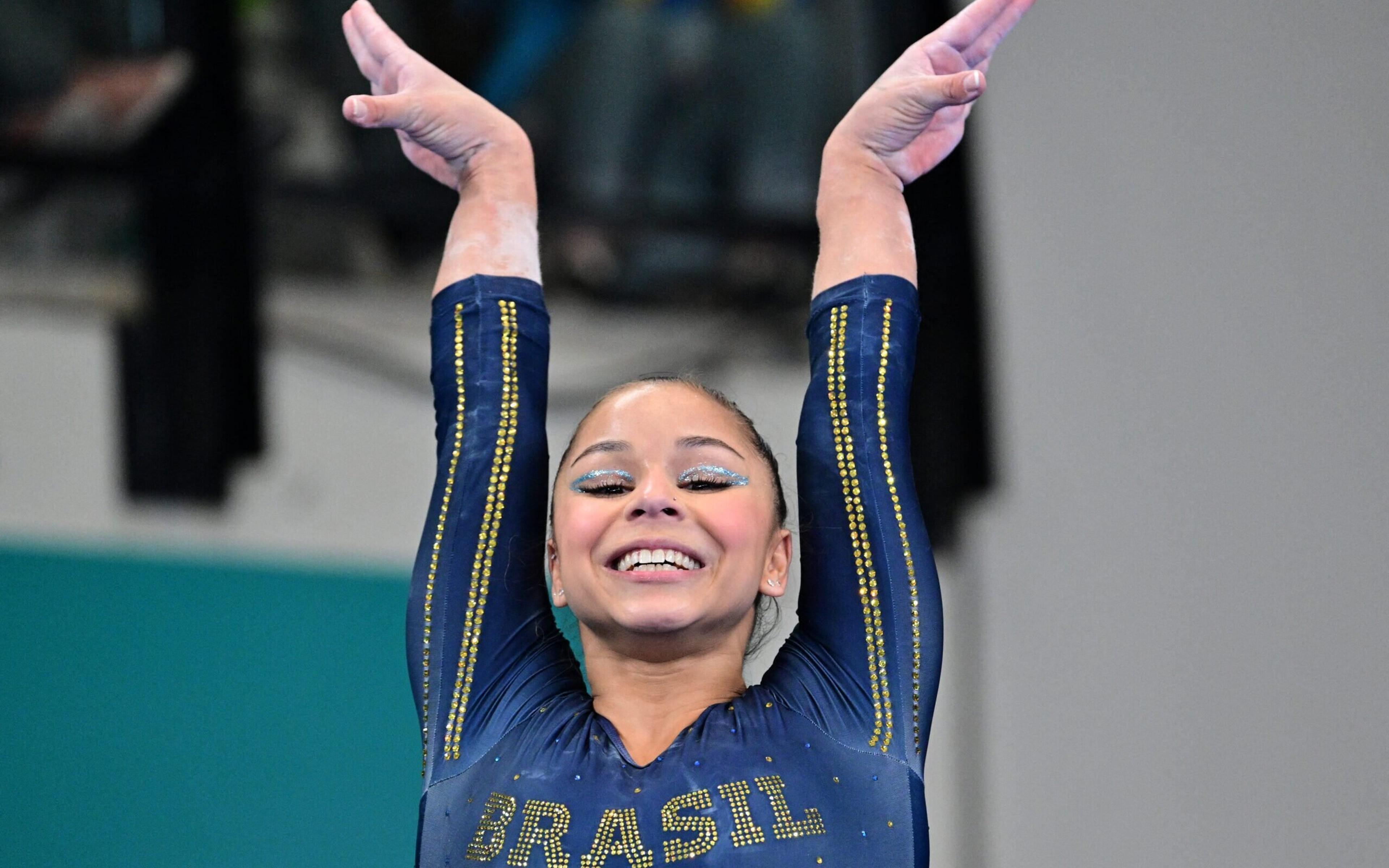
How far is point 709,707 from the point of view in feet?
4.72

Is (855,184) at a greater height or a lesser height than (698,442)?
greater

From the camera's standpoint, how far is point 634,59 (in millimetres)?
3404

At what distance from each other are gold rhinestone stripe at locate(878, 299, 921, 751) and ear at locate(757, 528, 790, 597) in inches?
4.9

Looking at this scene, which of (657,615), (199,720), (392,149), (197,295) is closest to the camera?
(657,615)

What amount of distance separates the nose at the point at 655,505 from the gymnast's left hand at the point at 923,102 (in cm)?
40

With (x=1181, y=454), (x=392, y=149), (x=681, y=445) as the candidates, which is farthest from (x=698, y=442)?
(x=392, y=149)

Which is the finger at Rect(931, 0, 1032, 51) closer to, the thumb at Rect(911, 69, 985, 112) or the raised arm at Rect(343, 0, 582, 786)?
the thumb at Rect(911, 69, 985, 112)

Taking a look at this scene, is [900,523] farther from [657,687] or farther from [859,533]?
[657,687]

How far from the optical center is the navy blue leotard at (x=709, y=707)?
4.38 feet

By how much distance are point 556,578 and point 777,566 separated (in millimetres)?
225

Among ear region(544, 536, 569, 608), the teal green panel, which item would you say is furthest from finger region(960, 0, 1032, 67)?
the teal green panel

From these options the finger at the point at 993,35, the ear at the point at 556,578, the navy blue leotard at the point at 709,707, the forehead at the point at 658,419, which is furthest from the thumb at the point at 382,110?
the finger at the point at 993,35

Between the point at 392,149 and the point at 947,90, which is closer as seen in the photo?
the point at 947,90

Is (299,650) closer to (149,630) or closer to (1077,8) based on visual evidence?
(149,630)
